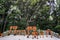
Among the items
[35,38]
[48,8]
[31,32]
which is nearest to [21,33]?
[31,32]

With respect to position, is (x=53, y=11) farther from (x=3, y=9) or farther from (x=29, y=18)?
(x=3, y=9)

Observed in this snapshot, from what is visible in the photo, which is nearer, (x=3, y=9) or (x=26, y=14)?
(x=3, y=9)

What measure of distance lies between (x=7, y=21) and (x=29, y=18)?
1.53 meters

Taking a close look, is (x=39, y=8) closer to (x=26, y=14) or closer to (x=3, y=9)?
(x=26, y=14)

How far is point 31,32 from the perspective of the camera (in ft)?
39.3

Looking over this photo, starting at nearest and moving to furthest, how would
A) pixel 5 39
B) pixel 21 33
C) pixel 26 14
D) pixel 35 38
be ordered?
1. pixel 5 39
2. pixel 35 38
3. pixel 21 33
4. pixel 26 14

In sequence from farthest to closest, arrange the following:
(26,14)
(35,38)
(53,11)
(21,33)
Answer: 1. (53,11)
2. (26,14)
3. (21,33)
4. (35,38)

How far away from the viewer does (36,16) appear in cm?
1377

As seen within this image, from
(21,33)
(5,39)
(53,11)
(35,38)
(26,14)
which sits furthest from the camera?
(53,11)

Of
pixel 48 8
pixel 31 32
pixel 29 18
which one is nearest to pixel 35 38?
pixel 31 32

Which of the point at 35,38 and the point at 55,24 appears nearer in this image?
the point at 35,38

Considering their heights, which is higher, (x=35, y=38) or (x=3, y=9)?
(x=3, y=9)

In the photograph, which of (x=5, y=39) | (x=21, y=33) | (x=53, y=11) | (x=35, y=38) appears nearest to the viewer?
(x=5, y=39)

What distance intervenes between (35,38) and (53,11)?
4.75m
